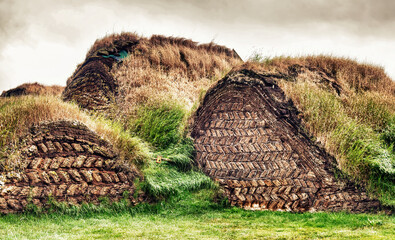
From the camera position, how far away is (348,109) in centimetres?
998

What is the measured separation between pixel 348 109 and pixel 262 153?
3081 millimetres

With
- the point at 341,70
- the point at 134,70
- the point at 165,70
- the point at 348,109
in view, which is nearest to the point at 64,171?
the point at 134,70

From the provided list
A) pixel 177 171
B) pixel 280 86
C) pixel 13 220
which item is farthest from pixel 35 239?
pixel 280 86

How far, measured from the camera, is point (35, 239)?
5789 millimetres

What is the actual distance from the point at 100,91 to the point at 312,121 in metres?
8.65

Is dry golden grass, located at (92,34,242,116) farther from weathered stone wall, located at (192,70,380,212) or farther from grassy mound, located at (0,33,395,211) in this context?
weathered stone wall, located at (192,70,380,212)

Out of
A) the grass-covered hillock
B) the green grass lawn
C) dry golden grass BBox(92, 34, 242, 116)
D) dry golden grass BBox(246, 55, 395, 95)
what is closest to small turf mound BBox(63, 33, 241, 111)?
dry golden grass BBox(92, 34, 242, 116)

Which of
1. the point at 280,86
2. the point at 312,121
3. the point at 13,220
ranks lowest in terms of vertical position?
the point at 13,220

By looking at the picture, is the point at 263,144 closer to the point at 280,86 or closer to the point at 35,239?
the point at 280,86

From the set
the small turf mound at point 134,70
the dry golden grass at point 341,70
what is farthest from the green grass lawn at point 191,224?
the small turf mound at point 134,70

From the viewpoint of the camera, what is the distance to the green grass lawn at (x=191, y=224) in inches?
236

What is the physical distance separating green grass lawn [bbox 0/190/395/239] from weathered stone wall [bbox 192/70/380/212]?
1.62 ft

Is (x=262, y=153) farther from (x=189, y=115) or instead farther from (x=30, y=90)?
(x=30, y=90)

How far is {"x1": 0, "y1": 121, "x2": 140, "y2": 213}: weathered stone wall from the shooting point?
24.3 ft
